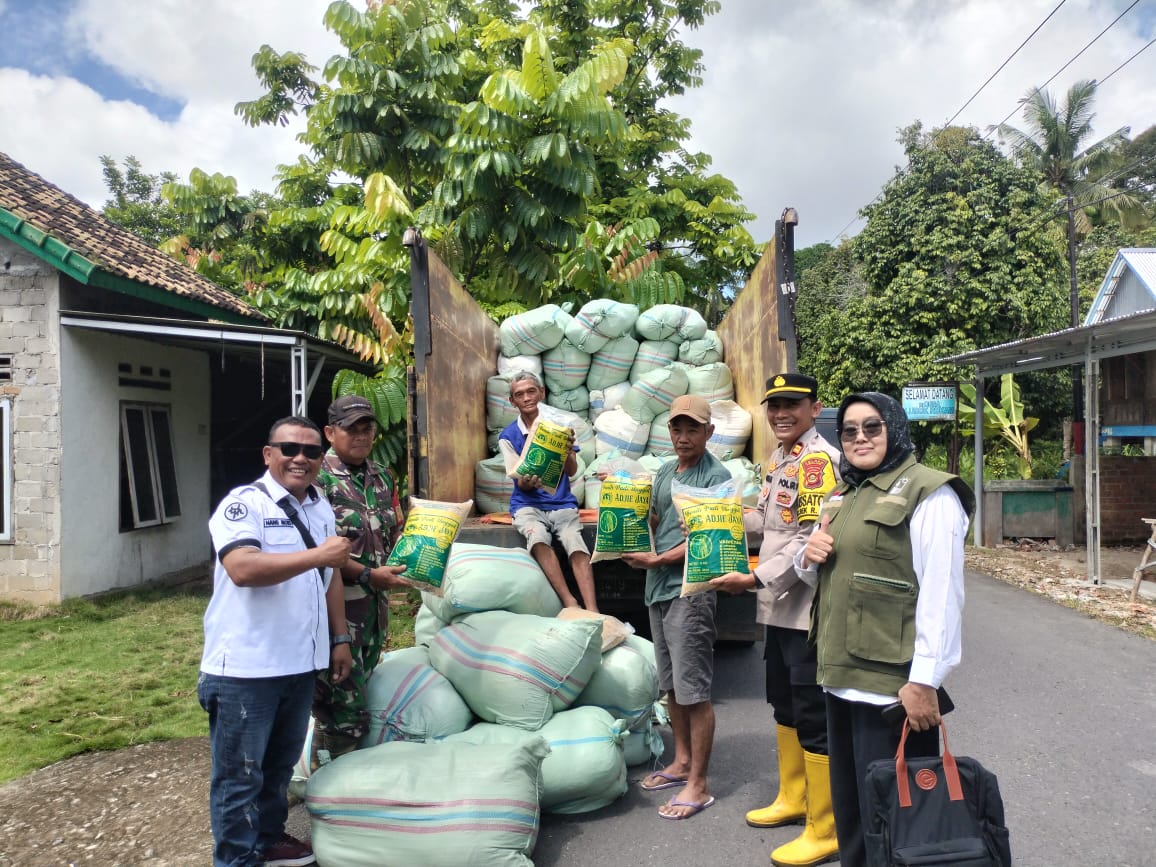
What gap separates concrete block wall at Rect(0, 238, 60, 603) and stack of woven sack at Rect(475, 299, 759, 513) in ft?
14.7

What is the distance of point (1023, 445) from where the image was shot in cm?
1481

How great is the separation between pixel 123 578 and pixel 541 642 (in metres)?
6.57

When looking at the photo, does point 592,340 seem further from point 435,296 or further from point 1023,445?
point 1023,445

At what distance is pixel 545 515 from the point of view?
14.5ft

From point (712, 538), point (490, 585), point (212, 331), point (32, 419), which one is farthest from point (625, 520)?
point (32, 419)

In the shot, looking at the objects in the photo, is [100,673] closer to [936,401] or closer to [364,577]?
[364,577]

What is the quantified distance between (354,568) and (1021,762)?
3.23 metres

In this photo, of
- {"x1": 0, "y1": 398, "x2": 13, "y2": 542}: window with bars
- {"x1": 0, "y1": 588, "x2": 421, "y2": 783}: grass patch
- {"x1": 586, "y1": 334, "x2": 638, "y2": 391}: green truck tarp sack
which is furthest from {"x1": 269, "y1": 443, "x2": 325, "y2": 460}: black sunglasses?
{"x1": 0, "y1": 398, "x2": 13, "y2": 542}: window with bars

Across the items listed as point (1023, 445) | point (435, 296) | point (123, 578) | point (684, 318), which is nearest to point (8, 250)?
point (123, 578)

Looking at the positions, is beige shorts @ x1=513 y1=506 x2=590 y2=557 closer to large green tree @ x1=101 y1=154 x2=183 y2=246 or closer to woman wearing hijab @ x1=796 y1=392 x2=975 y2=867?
woman wearing hijab @ x1=796 y1=392 x2=975 y2=867

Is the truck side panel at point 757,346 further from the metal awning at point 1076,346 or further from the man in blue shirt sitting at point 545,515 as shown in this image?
the metal awning at point 1076,346

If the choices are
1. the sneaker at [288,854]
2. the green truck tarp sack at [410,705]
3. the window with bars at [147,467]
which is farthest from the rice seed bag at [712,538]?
the window with bars at [147,467]

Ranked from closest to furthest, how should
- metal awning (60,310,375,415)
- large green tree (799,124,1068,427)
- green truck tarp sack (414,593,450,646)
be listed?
green truck tarp sack (414,593,450,646) < metal awning (60,310,375,415) < large green tree (799,124,1068,427)

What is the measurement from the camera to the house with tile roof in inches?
287
